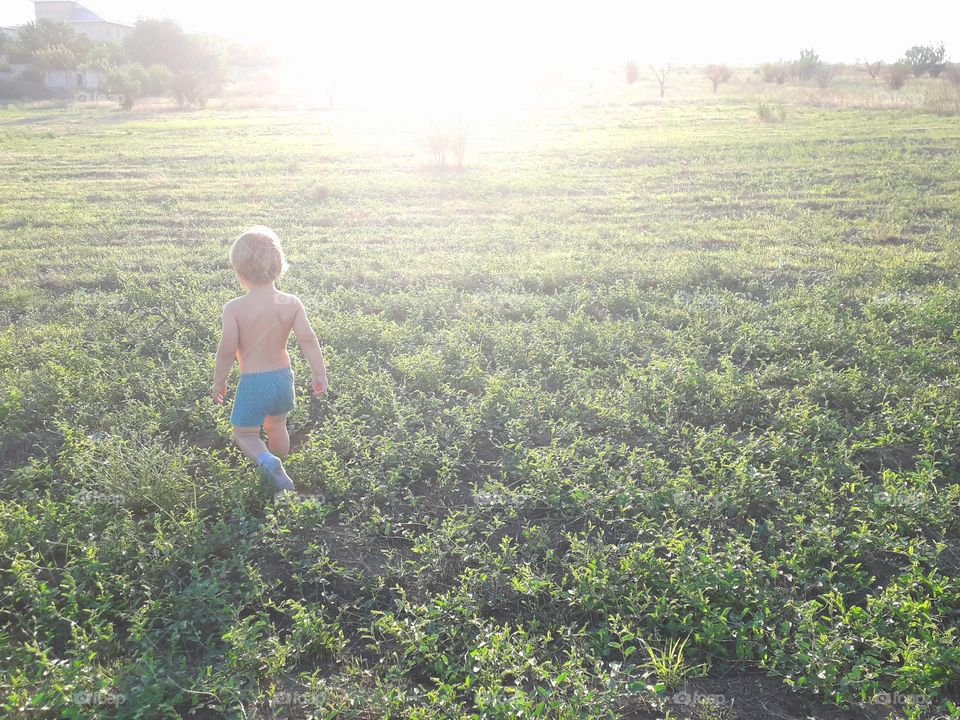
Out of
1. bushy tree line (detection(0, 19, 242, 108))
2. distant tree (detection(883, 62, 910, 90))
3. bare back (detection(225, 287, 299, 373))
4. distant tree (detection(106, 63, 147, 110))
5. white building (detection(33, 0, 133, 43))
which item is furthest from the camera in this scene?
white building (detection(33, 0, 133, 43))

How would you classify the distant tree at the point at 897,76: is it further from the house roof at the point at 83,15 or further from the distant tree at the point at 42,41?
the house roof at the point at 83,15

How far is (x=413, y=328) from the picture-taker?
6355 millimetres

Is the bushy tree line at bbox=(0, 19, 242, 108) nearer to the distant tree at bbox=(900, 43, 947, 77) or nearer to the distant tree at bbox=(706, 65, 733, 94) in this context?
the distant tree at bbox=(706, 65, 733, 94)

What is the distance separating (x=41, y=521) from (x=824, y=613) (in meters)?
3.73

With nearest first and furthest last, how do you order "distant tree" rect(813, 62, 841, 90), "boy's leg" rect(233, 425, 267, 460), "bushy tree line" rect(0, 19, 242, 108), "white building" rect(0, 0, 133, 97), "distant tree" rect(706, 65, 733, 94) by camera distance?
1. "boy's leg" rect(233, 425, 267, 460)
2. "distant tree" rect(813, 62, 841, 90)
3. "distant tree" rect(706, 65, 733, 94)
4. "bushy tree line" rect(0, 19, 242, 108)
5. "white building" rect(0, 0, 133, 97)

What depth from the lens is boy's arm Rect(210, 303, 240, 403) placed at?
3900 mm

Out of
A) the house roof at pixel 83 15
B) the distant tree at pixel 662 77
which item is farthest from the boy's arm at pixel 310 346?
the house roof at pixel 83 15

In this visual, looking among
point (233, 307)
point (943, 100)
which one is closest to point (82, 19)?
point (943, 100)

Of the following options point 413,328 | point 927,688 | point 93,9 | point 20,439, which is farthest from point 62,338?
point 93,9

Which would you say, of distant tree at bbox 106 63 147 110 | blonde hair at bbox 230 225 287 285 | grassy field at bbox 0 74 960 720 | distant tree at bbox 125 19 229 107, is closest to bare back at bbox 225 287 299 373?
blonde hair at bbox 230 225 287 285

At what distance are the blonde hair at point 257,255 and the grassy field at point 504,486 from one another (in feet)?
3.57

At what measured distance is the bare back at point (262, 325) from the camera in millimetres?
3920

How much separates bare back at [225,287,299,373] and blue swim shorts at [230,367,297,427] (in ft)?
0.15

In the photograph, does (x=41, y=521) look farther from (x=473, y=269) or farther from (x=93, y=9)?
(x=93, y=9)
